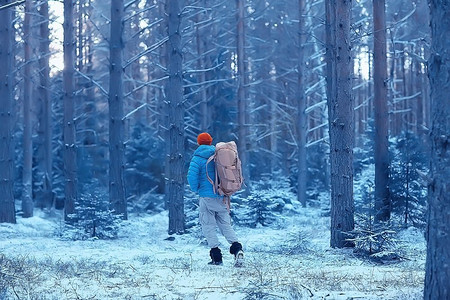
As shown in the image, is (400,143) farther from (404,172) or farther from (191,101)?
(191,101)

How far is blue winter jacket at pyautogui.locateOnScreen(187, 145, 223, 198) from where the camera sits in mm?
9023

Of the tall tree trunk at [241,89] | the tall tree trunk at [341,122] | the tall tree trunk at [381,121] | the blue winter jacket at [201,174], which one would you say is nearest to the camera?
the blue winter jacket at [201,174]

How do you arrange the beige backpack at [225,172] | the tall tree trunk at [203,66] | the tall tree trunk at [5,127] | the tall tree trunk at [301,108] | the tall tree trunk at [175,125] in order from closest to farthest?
the beige backpack at [225,172], the tall tree trunk at [175,125], the tall tree trunk at [5,127], the tall tree trunk at [301,108], the tall tree trunk at [203,66]

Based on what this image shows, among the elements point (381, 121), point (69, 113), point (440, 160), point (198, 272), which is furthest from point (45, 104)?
point (440, 160)

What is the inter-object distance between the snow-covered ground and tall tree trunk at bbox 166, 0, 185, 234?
1554 mm

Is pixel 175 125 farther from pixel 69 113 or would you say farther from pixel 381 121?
pixel 69 113

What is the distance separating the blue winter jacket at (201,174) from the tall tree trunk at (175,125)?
5.48m

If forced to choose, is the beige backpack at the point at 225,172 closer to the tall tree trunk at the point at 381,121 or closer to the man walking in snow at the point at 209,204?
the man walking in snow at the point at 209,204

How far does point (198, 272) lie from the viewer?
8156 millimetres

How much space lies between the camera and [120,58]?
18359 millimetres

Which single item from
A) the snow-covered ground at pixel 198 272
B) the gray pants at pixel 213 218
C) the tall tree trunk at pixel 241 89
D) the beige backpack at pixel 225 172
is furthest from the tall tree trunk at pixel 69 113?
the beige backpack at pixel 225 172

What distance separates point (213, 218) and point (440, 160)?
471 cm

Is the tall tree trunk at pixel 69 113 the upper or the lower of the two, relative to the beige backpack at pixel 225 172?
upper

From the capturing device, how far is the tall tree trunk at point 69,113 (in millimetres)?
19594
